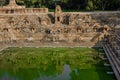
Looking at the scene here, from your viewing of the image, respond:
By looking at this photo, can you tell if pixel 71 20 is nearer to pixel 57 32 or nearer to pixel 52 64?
pixel 57 32

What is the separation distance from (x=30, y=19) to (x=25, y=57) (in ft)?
37.7

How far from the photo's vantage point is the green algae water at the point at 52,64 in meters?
19.0

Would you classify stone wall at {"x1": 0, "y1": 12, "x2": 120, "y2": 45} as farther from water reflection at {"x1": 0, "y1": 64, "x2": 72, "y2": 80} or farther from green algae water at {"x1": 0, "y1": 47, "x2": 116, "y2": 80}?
water reflection at {"x1": 0, "y1": 64, "x2": 72, "y2": 80}

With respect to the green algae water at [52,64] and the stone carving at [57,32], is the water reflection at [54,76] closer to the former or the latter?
the green algae water at [52,64]

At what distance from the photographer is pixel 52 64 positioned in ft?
72.3

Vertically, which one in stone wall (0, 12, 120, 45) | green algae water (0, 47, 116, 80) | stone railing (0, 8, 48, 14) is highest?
stone railing (0, 8, 48, 14)

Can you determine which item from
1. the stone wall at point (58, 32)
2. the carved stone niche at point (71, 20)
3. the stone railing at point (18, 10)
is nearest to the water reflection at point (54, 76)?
the stone wall at point (58, 32)

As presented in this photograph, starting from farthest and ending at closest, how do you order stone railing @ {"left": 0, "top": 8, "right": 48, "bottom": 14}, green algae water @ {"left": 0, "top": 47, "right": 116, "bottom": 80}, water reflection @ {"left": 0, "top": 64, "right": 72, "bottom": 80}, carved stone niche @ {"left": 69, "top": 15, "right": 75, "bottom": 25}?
stone railing @ {"left": 0, "top": 8, "right": 48, "bottom": 14}, carved stone niche @ {"left": 69, "top": 15, "right": 75, "bottom": 25}, green algae water @ {"left": 0, "top": 47, "right": 116, "bottom": 80}, water reflection @ {"left": 0, "top": 64, "right": 72, "bottom": 80}

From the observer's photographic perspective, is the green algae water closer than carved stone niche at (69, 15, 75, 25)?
Yes

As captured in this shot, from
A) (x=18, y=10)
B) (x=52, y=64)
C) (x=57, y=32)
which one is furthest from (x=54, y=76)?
(x=18, y=10)

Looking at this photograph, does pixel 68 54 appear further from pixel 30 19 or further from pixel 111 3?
pixel 111 3

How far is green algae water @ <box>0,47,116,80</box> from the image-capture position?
62.3 feet

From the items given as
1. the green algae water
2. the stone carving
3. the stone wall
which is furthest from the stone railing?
the green algae water

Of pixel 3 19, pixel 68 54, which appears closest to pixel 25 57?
pixel 68 54
